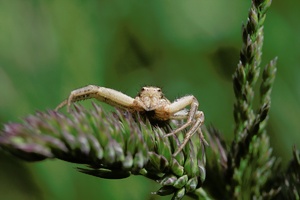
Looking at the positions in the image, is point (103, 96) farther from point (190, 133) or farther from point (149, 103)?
point (190, 133)

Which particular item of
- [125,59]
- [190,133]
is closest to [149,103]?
[190,133]

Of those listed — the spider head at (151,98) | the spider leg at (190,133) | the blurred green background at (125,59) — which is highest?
the blurred green background at (125,59)

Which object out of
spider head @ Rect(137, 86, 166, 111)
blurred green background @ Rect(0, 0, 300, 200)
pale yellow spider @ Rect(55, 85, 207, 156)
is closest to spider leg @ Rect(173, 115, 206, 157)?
pale yellow spider @ Rect(55, 85, 207, 156)

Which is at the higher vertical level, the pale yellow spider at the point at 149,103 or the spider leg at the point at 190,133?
the pale yellow spider at the point at 149,103

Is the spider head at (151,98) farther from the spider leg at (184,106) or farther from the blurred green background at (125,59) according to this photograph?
the blurred green background at (125,59)

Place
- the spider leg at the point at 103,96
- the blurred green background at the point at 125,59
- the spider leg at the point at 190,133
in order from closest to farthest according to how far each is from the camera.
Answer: the spider leg at the point at 190,133 < the spider leg at the point at 103,96 < the blurred green background at the point at 125,59

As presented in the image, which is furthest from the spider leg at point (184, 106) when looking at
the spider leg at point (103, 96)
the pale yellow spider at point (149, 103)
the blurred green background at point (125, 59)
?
the blurred green background at point (125, 59)

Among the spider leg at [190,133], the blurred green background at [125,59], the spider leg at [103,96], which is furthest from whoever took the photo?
the blurred green background at [125,59]
